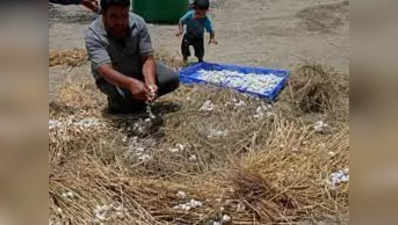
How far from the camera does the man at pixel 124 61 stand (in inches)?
82.7

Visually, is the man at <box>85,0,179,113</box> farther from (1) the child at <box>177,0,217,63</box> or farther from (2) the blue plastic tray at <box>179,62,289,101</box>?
(1) the child at <box>177,0,217,63</box>

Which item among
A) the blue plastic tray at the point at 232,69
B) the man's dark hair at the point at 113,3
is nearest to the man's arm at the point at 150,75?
the man's dark hair at the point at 113,3

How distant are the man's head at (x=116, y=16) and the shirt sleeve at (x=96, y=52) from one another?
0.21 ft

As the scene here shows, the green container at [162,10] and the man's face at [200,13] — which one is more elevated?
the man's face at [200,13]

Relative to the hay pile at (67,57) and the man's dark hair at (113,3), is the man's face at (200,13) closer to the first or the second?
the hay pile at (67,57)

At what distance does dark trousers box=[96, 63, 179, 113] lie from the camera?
225 centimetres

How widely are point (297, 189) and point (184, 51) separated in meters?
1.54

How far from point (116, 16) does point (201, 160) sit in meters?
0.59

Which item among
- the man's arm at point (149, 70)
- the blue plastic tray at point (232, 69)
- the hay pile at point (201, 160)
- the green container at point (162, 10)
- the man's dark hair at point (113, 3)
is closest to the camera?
the hay pile at point (201, 160)

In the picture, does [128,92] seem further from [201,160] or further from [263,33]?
[263,33]

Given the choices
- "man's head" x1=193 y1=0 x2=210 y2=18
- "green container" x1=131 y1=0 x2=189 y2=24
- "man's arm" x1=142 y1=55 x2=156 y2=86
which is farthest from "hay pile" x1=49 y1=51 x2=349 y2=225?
"green container" x1=131 y1=0 x2=189 y2=24

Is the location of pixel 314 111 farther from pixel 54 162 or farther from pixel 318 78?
pixel 54 162
